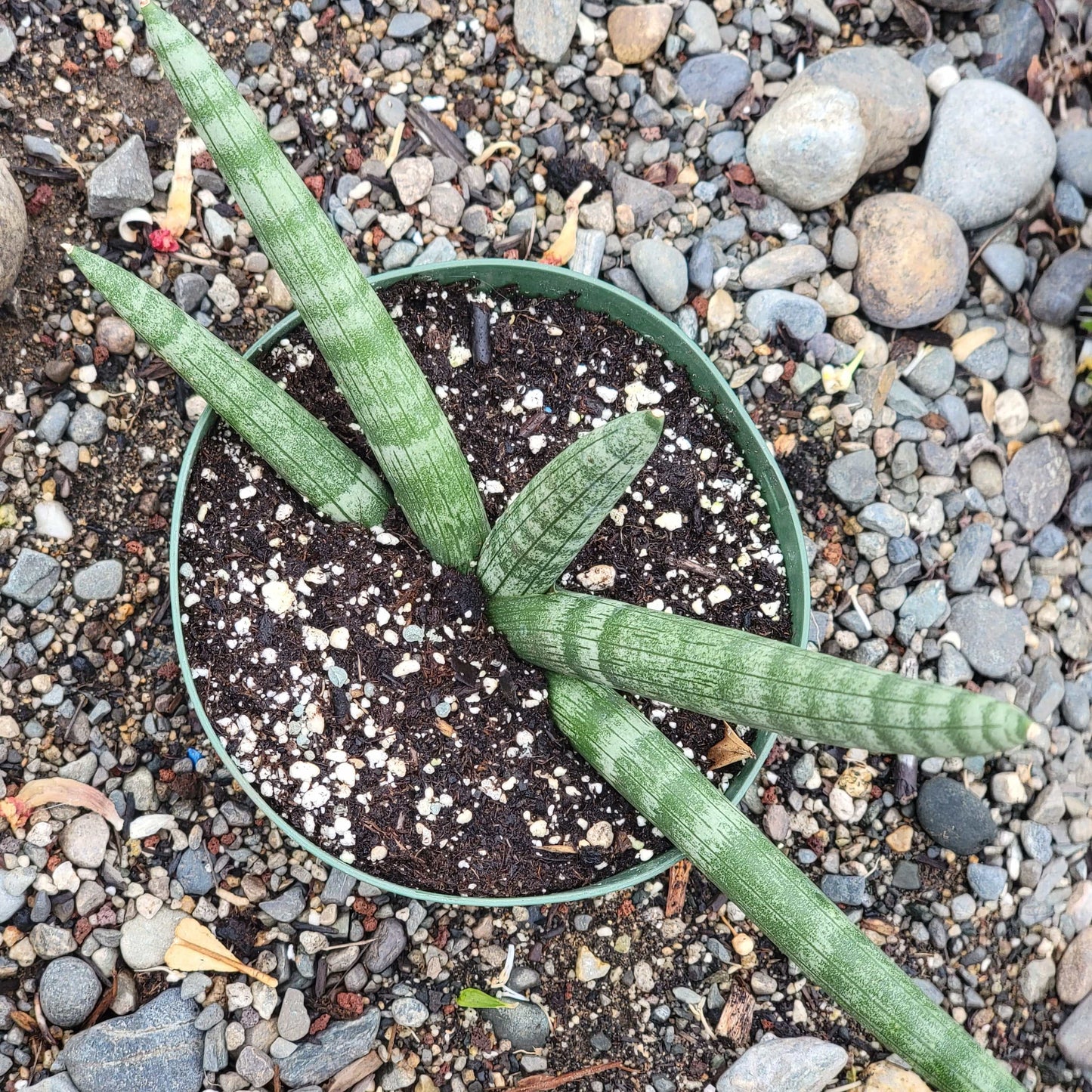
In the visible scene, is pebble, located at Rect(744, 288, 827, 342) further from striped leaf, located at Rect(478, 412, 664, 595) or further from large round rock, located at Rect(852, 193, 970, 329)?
striped leaf, located at Rect(478, 412, 664, 595)

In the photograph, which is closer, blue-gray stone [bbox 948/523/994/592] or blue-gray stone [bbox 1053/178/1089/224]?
blue-gray stone [bbox 948/523/994/592]

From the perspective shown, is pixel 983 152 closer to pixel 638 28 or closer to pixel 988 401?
pixel 988 401

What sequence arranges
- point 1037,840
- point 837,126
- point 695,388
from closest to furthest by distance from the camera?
point 695,388 → point 837,126 → point 1037,840

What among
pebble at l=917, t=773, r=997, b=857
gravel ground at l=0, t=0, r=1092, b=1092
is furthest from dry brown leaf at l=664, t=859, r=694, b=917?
pebble at l=917, t=773, r=997, b=857

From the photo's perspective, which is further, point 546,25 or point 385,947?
point 546,25

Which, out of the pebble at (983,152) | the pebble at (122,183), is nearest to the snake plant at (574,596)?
the pebble at (122,183)

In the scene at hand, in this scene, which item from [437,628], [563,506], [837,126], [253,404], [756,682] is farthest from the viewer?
[837,126]

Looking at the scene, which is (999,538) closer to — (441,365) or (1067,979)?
(1067,979)

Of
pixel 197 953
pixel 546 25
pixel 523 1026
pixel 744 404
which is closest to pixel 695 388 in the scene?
pixel 744 404
